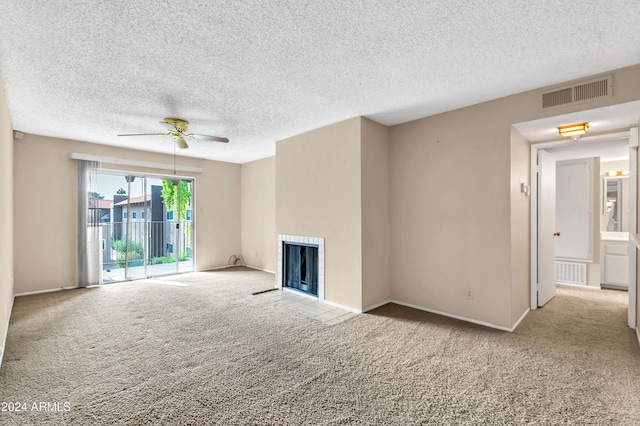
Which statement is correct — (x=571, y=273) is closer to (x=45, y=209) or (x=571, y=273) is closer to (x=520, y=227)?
(x=520, y=227)

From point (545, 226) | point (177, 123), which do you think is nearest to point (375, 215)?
point (545, 226)

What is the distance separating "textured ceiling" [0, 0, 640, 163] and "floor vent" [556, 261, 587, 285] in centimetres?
385

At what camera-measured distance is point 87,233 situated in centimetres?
520

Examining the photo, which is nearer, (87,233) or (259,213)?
(87,233)

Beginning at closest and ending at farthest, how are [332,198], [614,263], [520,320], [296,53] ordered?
[296,53] < [520,320] < [332,198] < [614,263]

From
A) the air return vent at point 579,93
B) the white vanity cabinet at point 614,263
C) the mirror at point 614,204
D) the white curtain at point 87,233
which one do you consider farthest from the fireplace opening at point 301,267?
the mirror at point 614,204

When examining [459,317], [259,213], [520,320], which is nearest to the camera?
[520,320]

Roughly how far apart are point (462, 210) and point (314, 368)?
246 centimetres

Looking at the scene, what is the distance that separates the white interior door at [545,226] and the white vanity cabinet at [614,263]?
149 cm

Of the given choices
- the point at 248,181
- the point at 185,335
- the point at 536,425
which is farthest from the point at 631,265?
the point at 248,181

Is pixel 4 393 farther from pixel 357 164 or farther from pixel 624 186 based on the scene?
pixel 624 186

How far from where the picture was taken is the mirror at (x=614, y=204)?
17.8ft

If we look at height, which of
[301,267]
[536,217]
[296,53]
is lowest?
[301,267]

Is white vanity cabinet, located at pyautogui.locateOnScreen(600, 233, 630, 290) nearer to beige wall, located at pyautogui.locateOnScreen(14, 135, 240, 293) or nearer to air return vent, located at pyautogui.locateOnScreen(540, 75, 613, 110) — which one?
air return vent, located at pyautogui.locateOnScreen(540, 75, 613, 110)
